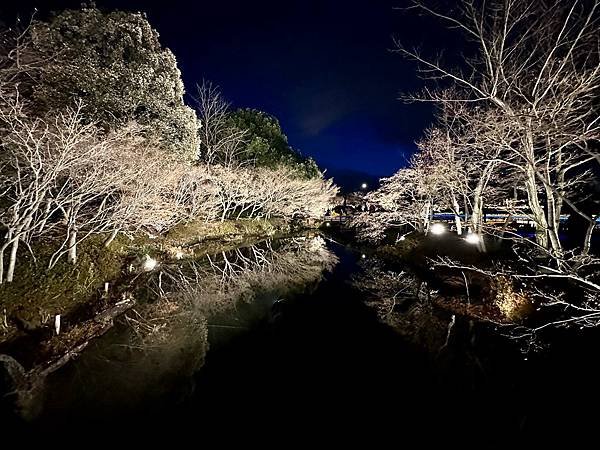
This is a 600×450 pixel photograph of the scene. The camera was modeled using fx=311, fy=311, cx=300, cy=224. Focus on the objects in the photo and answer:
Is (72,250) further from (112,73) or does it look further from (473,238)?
(473,238)

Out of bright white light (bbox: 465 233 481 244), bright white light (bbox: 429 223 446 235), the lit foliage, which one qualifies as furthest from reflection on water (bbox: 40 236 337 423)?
bright white light (bbox: 465 233 481 244)

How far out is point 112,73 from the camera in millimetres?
15008

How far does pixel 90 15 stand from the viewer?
1435 centimetres

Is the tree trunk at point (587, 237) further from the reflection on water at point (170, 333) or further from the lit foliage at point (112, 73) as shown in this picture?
the lit foliage at point (112, 73)

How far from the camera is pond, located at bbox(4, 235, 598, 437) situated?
279 inches

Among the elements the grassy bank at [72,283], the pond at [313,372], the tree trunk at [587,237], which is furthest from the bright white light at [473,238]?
the grassy bank at [72,283]

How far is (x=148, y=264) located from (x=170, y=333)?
8.06 metres

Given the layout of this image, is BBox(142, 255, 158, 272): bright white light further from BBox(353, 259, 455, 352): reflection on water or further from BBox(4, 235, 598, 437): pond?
BBox(353, 259, 455, 352): reflection on water

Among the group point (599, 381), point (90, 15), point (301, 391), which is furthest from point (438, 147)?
point (90, 15)

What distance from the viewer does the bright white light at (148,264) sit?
17.0m

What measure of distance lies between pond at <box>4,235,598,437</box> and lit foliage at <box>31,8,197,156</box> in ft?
31.9

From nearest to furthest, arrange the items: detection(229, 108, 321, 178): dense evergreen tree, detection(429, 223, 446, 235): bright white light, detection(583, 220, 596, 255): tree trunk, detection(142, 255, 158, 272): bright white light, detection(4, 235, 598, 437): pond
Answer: detection(4, 235, 598, 437): pond → detection(583, 220, 596, 255): tree trunk → detection(142, 255, 158, 272): bright white light → detection(429, 223, 446, 235): bright white light → detection(229, 108, 321, 178): dense evergreen tree

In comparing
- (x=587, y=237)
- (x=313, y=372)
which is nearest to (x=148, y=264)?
(x=313, y=372)

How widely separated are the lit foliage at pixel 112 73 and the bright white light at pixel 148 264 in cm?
654
